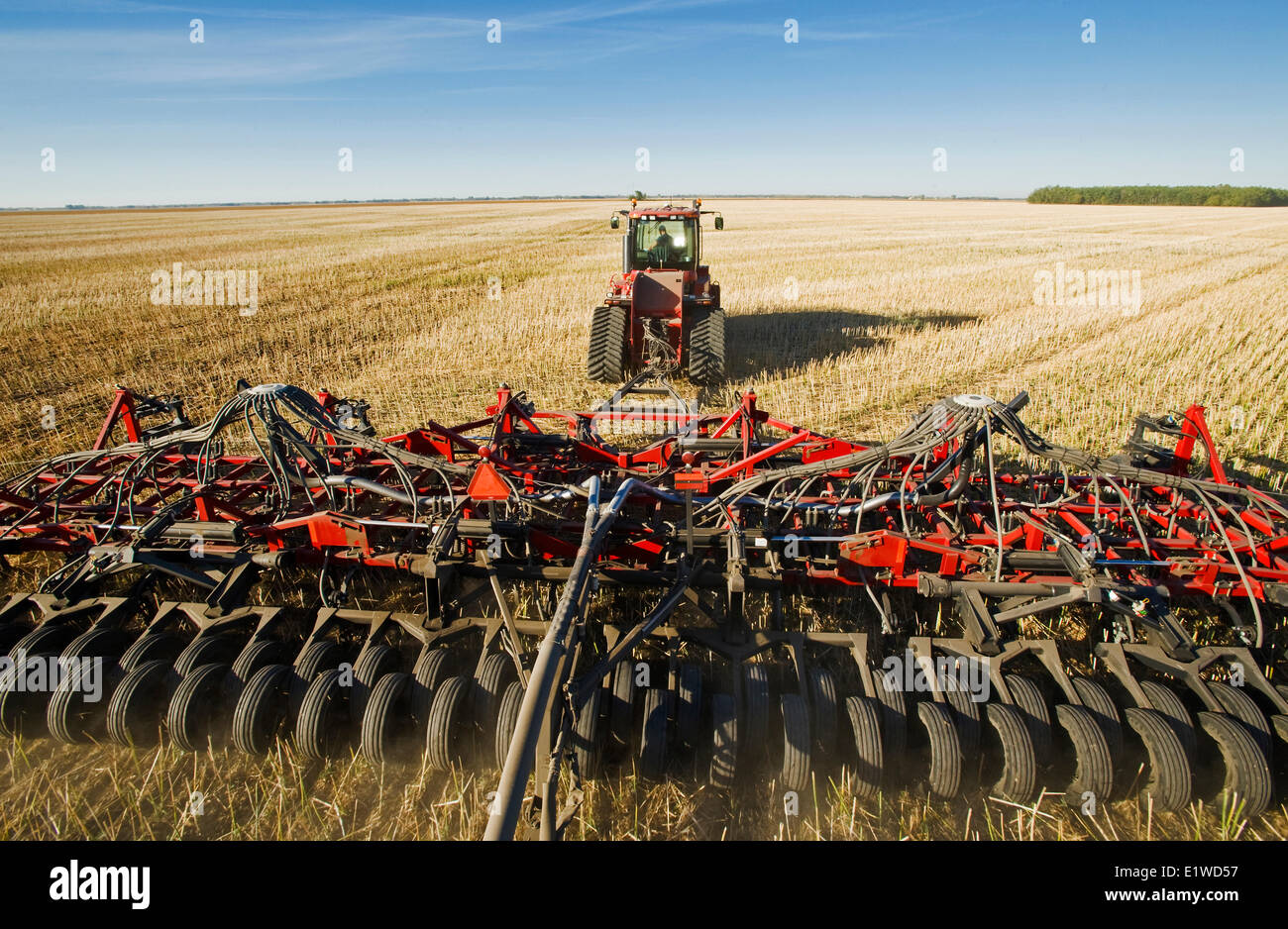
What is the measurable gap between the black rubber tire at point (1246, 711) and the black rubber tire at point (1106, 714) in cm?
49

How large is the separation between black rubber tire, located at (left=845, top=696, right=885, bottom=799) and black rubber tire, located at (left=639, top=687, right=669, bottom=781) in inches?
33.9

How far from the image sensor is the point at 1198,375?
899 centimetres

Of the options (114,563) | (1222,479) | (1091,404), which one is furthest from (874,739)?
(1091,404)

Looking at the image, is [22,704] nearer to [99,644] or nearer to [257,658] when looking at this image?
[99,644]

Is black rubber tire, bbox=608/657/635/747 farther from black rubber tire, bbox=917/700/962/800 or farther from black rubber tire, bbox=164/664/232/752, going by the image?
black rubber tire, bbox=164/664/232/752

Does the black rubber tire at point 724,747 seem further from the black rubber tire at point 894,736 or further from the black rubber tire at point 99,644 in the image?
the black rubber tire at point 99,644

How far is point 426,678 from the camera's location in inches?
133

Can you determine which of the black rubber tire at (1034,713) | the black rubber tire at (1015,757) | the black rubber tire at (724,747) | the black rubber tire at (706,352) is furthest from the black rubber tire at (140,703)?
the black rubber tire at (706,352)

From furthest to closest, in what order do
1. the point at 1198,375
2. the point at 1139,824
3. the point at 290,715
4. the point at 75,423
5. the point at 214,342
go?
the point at 214,342 < the point at 1198,375 < the point at 75,423 < the point at 290,715 < the point at 1139,824

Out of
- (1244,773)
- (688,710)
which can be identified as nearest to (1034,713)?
(1244,773)

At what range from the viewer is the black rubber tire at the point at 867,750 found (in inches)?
120

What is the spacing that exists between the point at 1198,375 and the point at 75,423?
1385 cm

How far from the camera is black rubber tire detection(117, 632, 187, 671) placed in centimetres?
352

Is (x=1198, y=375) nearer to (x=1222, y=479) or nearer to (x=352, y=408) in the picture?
(x=1222, y=479)
